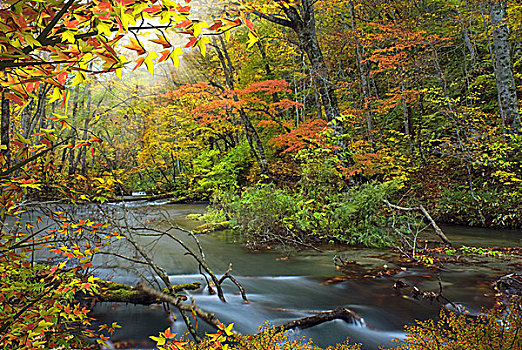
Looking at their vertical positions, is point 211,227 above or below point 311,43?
below

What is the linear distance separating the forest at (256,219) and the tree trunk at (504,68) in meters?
0.04

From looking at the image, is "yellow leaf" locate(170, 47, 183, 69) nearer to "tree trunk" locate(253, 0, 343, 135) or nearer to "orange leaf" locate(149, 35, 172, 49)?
"orange leaf" locate(149, 35, 172, 49)

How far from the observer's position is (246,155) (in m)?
15.5

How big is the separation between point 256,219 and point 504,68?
316 inches

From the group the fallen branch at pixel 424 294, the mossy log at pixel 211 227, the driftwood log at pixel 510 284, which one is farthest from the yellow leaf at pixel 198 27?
the mossy log at pixel 211 227

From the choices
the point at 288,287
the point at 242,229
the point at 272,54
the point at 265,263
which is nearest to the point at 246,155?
the point at 272,54

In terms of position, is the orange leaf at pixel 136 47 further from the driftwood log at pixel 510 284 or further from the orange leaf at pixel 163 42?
the driftwood log at pixel 510 284

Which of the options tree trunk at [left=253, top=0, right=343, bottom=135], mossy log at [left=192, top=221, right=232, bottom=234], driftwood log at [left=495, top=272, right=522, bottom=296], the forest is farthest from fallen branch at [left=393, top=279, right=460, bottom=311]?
mossy log at [left=192, top=221, right=232, bottom=234]

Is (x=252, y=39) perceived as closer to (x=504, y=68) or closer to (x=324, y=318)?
(x=324, y=318)

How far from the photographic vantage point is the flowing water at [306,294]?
3139mm

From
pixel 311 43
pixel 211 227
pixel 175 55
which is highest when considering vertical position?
pixel 311 43

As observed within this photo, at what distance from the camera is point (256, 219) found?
7020mm

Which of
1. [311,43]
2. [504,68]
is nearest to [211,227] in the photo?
[311,43]

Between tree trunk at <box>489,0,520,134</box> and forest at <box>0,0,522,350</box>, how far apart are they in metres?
0.04
